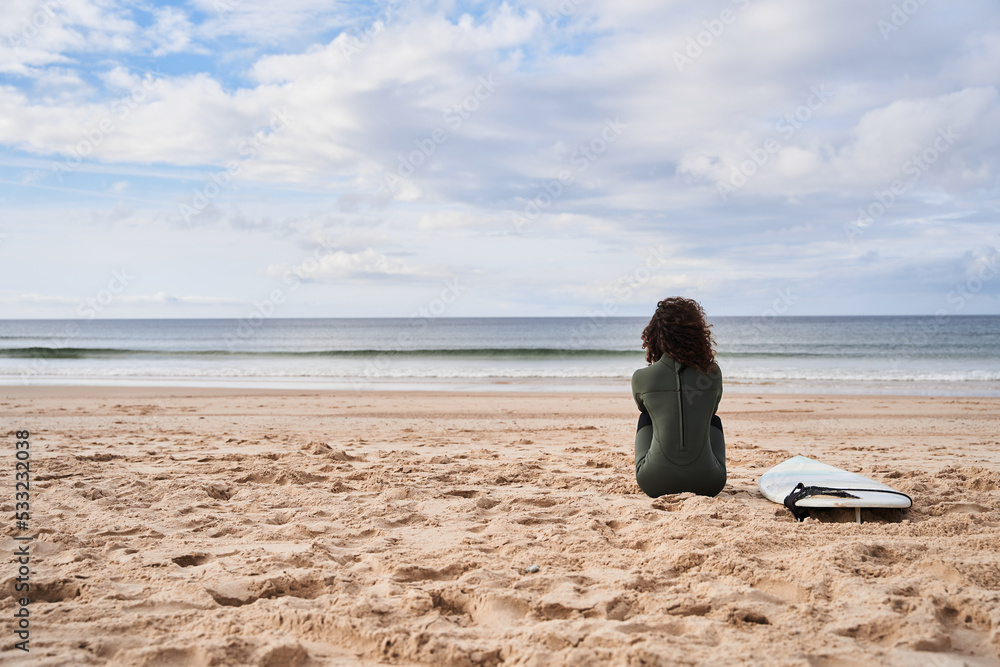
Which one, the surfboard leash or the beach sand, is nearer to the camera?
the beach sand

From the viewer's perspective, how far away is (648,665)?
2201mm

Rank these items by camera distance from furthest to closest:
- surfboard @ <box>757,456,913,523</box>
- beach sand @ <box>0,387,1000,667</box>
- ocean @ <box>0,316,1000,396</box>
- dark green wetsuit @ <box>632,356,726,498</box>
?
1. ocean @ <box>0,316,1000,396</box>
2. dark green wetsuit @ <box>632,356,726,498</box>
3. surfboard @ <box>757,456,913,523</box>
4. beach sand @ <box>0,387,1000,667</box>

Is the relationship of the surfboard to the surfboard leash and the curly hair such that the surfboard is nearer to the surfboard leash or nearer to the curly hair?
the surfboard leash

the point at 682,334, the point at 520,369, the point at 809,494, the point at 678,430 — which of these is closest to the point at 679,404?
the point at 678,430

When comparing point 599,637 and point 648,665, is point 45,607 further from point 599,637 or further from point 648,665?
point 648,665

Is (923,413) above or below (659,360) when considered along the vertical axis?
below

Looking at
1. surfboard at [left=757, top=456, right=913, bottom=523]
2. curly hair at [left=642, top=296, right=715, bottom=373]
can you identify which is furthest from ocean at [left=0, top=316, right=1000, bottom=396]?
curly hair at [left=642, top=296, right=715, bottom=373]

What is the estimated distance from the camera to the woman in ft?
13.8

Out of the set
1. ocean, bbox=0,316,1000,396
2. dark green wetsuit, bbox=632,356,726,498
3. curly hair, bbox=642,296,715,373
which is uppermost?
curly hair, bbox=642,296,715,373

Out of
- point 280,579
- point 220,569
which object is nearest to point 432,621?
point 280,579

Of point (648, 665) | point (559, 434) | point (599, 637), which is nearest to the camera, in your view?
point (648, 665)

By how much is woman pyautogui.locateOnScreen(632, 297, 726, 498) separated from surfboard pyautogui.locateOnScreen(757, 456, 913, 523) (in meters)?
0.46

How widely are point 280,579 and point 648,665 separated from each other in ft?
5.87

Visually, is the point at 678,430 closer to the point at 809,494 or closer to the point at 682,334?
the point at 682,334
